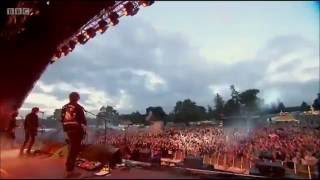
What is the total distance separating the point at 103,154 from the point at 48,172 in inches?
43.5

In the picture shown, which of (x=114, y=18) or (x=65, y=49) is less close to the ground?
(x=114, y=18)

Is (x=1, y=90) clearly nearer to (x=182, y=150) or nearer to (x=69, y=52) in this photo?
(x=69, y=52)

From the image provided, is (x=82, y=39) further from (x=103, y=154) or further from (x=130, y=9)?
(x=103, y=154)

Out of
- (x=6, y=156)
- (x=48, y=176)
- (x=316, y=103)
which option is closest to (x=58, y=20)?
(x=6, y=156)

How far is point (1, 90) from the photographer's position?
13.5 metres

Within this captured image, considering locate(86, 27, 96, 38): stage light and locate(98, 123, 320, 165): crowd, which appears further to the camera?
locate(86, 27, 96, 38): stage light

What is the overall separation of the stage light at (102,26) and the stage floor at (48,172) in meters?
6.42

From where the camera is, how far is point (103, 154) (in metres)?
6.74

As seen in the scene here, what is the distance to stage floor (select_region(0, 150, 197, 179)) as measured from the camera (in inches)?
222

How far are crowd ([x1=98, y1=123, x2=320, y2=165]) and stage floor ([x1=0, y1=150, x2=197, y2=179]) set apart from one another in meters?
4.28

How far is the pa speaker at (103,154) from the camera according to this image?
6.67 meters

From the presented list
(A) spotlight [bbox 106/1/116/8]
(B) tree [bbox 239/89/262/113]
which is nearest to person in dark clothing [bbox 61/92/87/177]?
(A) spotlight [bbox 106/1/116/8]

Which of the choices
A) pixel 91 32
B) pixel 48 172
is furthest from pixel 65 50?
pixel 48 172

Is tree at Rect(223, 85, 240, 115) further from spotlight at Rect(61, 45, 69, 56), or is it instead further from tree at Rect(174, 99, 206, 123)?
spotlight at Rect(61, 45, 69, 56)
